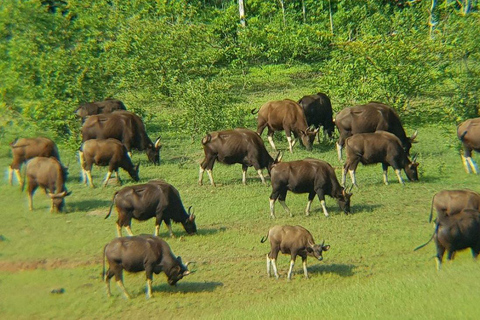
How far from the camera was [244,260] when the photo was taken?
17.0 m

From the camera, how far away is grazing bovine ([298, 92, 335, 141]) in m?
29.0

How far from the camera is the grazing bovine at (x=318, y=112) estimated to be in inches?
1143

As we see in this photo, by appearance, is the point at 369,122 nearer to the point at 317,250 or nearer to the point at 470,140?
the point at 470,140

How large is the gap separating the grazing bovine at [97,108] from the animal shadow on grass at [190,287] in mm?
13648

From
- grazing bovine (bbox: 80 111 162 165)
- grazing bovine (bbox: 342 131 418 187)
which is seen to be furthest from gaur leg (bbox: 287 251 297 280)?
grazing bovine (bbox: 80 111 162 165)

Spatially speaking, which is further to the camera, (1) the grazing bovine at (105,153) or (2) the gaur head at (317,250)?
(1) the grazing bovine at (105,153)

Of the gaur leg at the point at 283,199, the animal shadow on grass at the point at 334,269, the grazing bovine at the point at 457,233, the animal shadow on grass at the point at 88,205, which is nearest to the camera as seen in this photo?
the grazing bovine at the point at 457,233

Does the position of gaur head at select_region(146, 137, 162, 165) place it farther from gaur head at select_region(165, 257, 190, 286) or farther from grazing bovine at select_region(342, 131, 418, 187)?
gaur head at select_region(165, 257, 190, 286)

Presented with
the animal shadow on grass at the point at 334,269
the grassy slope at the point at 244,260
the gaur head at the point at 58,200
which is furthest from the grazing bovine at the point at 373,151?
the gaur head at the point at 58,200

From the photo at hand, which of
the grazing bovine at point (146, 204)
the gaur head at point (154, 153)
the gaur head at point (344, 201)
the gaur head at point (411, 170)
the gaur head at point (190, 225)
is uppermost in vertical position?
the grazing bovine at point (146, 204)

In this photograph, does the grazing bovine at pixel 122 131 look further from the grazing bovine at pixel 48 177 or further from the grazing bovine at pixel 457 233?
the grazing bovine at pixel 457 233

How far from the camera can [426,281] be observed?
14.5 m

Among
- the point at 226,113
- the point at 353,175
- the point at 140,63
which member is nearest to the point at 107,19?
the point at 140,63

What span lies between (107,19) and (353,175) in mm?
20954
